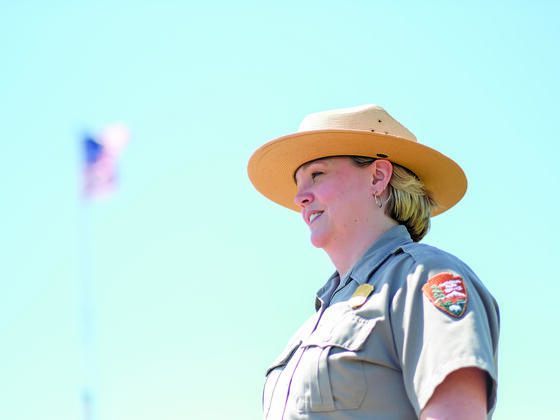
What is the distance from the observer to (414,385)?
8.05ft

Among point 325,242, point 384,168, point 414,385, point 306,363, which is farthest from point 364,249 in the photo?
point 414,385

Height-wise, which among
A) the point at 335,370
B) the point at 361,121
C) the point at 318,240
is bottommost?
the point at 335,370

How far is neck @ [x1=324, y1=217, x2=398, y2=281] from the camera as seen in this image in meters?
3.13

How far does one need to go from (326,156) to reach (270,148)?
31 cm

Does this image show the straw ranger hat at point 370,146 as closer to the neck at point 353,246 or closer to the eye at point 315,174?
the eye at point 315,174

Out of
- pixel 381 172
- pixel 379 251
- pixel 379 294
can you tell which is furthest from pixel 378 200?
pixel 379 294

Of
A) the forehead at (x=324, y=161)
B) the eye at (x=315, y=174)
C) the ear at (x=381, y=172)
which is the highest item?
the forehead at (x=324, y=161)

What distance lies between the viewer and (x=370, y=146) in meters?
3.32

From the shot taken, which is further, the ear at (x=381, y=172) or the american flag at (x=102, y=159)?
the american flag at (x=102, y=159)

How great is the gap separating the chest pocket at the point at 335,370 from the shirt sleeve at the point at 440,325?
13 cm

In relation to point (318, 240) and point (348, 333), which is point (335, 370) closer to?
point (348, 333)

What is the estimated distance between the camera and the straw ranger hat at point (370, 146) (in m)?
3.29

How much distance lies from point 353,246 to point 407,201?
1.01ft

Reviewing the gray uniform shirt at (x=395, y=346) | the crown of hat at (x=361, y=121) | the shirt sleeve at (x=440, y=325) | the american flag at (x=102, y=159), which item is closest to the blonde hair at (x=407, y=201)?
the crown of hat at (x=361, y=121)
